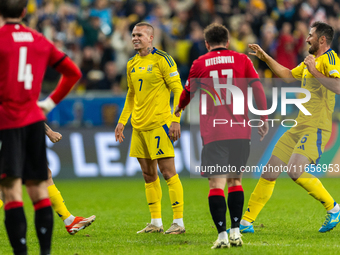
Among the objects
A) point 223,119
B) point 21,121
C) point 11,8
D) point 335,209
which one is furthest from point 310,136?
point 11,8

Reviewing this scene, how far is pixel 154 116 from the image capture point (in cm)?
697

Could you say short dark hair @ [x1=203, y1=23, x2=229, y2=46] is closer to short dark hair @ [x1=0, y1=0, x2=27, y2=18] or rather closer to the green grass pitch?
short dark hair @ [x1=0, y1=0, x2=27, y2=18]

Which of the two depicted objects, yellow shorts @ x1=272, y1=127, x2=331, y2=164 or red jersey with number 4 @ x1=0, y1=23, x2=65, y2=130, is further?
yellow shorts @ x1=272, y1=127, x2=331, y2=164

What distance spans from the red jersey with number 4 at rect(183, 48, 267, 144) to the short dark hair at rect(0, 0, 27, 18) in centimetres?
196

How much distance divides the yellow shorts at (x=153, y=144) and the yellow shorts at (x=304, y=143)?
1414 millimetres

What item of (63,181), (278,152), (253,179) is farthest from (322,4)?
(278,152)

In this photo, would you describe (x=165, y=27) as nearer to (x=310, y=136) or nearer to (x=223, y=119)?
(x=310, y=136)

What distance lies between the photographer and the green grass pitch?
5.71m

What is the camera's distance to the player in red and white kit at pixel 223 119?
5.50 metres

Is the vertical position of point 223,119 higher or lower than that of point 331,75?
lower

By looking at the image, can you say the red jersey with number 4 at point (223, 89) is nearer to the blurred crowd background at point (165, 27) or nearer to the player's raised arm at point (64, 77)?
the player's raised arm at point (64, 77)

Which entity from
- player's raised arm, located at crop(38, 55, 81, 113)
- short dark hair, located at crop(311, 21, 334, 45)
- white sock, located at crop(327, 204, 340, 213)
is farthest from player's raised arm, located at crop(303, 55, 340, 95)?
player's raised arm, located at crop(38, 55, 81, 113)

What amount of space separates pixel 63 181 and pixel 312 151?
756cm

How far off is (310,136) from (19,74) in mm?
3858
